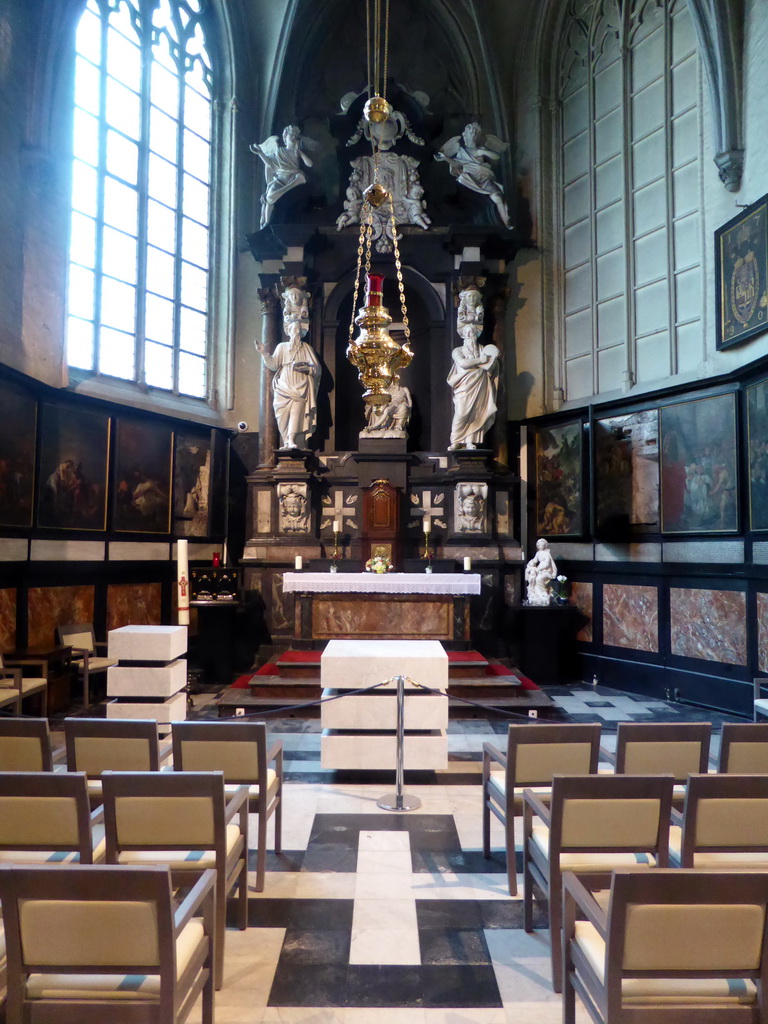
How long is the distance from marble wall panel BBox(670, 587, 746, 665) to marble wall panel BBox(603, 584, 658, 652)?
357mm

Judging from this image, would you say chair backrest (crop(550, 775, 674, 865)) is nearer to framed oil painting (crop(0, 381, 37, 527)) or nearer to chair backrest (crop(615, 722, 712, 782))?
chair backrest (crop(615, 722, 712, 782))

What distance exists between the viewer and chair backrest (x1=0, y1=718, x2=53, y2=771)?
410 centimetres

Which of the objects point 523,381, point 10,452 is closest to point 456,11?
point 523,381

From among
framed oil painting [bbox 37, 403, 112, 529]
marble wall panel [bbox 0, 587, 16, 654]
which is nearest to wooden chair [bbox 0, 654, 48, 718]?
marble wall panel [bbox 0, 587, 16, 654]

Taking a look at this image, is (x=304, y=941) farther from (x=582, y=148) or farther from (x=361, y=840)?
(x=582, y=148)

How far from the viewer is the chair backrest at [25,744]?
410 cm

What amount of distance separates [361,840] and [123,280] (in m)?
9.94

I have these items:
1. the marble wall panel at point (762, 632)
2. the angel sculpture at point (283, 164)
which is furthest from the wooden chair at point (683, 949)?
the angel sculpture at point (283, 164)

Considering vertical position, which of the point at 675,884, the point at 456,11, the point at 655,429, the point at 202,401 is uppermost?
the point at 456,11

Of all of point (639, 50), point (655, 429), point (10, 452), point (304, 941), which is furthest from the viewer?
point (639, 50)

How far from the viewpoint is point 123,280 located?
1187 cm

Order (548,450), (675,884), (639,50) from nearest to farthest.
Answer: (675,884)
(639,50)
(548,450)

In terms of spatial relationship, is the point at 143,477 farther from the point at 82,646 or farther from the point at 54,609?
the point at 82,646

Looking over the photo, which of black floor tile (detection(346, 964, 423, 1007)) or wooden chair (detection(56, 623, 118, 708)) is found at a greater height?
wooden chair (detection(56, 623, 118, 708))
